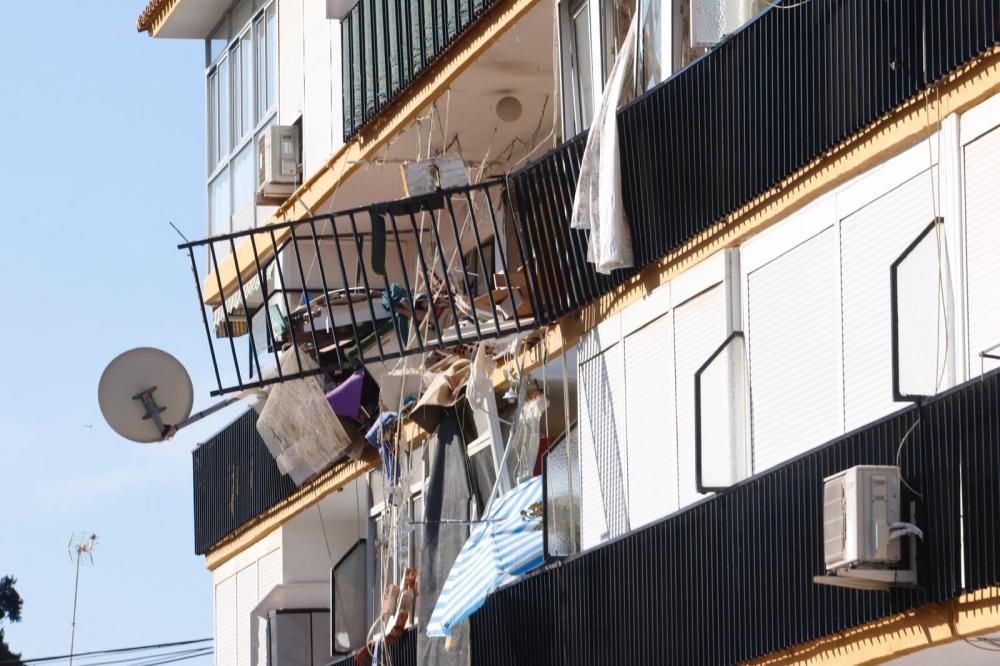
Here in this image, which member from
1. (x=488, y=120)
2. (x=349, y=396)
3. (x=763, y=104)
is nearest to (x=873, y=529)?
(x=763, y=104)

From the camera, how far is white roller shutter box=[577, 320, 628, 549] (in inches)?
660

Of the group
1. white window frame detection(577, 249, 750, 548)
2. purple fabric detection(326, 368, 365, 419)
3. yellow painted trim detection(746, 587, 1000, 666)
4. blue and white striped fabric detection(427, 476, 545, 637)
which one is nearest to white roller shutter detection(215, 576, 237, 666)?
purple fabric detection(326, 368, 365, 419)

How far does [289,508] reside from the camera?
26.5m

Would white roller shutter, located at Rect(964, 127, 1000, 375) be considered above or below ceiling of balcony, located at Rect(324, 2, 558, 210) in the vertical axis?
below

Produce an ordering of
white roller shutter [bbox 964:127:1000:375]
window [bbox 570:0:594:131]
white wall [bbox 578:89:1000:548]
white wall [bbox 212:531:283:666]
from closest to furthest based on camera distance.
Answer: white roller shutter [bbox 964:127:1000:375], white wall [bbox 578:89:1000:548], window [bbox 570:0:594:131], white wall [bbox 212:531:283:666]

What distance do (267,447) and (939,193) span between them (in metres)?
13.8

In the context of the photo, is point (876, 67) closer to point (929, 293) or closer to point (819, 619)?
point (929, 293)

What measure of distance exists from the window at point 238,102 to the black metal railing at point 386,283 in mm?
511

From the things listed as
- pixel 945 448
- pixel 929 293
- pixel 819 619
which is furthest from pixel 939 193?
pixel 819 619

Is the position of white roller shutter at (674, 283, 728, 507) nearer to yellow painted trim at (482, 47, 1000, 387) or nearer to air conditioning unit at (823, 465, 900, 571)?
yellow painted trim at (482, 47, 1000, 387)

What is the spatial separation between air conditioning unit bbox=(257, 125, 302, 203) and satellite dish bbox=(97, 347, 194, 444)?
12.4 ft

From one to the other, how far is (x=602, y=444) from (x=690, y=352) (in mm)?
1545

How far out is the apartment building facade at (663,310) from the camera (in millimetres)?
12586

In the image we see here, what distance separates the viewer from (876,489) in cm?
1245
